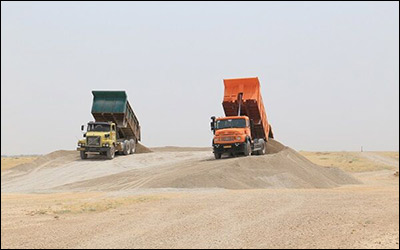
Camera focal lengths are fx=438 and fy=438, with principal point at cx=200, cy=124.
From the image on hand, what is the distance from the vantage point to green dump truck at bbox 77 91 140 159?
1195 inches

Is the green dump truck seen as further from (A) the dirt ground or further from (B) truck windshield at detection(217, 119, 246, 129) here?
(A) the dirt ground

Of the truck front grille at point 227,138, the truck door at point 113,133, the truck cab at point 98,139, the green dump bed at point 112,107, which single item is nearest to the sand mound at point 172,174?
the truck cab at point 98,139

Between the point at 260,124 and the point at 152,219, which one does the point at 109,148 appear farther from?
the point at 152,219

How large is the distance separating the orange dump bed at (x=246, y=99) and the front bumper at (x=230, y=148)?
2474 mm

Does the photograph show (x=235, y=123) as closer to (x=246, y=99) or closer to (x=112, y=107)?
(x=246, y=99)

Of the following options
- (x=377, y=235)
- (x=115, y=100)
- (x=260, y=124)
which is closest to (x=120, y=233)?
(x=377, y=235)

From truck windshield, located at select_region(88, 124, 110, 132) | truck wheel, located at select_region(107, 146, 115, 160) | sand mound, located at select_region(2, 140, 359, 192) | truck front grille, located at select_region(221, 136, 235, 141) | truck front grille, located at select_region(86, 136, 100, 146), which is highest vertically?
truck windshield, located at select_region(88, 124, 110, 132)

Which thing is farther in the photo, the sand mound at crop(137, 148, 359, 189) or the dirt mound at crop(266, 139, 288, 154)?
the dirt mound at crop(266, 139, 288, 154)

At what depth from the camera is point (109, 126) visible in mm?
30750

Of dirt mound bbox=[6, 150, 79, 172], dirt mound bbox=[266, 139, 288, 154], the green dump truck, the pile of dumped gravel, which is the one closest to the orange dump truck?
the pile of dumped gravel

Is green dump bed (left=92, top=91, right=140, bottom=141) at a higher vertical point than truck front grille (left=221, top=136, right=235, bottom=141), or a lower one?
higher

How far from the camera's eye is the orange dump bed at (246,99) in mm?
26312

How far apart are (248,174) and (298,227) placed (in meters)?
11.4

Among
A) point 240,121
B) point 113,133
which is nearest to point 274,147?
point 240,121
